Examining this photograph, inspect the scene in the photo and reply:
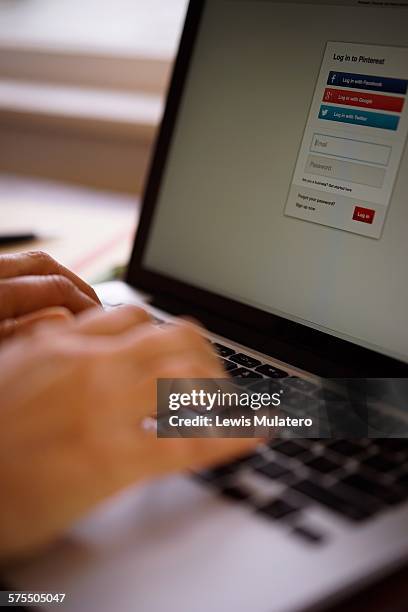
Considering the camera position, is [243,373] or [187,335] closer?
→ [187,335]

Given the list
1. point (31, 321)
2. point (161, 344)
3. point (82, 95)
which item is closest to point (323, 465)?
point (161, 344)

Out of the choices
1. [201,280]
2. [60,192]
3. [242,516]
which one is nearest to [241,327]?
[201,280]

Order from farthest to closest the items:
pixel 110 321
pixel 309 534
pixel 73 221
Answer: pixel 73 221 → pixel 110 321 → pixel 309 534

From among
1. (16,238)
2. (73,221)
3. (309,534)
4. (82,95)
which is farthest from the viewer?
(82,95)

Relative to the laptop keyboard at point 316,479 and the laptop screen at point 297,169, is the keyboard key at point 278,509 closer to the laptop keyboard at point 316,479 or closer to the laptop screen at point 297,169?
the laptop keyboard at point 316,479

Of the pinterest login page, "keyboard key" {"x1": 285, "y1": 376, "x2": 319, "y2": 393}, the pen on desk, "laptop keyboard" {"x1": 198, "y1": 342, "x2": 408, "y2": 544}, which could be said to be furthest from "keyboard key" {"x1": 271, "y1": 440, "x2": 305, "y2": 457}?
the pen on desk

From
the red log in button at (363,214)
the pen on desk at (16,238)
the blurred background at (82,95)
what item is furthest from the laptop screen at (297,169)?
the blurred background at (82,95)

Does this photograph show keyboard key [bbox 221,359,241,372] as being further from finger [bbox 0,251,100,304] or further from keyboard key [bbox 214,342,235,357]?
finger [bbox 0,251,100,304]

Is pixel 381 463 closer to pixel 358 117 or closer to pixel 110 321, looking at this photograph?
pixel 110 321

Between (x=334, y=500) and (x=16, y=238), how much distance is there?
28.5 inches

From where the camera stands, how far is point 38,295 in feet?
1.85

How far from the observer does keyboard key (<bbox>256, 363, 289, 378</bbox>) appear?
0.57 m

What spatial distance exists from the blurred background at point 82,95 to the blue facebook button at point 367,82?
2.26 ft

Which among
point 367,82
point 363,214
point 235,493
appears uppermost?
point 367,82
